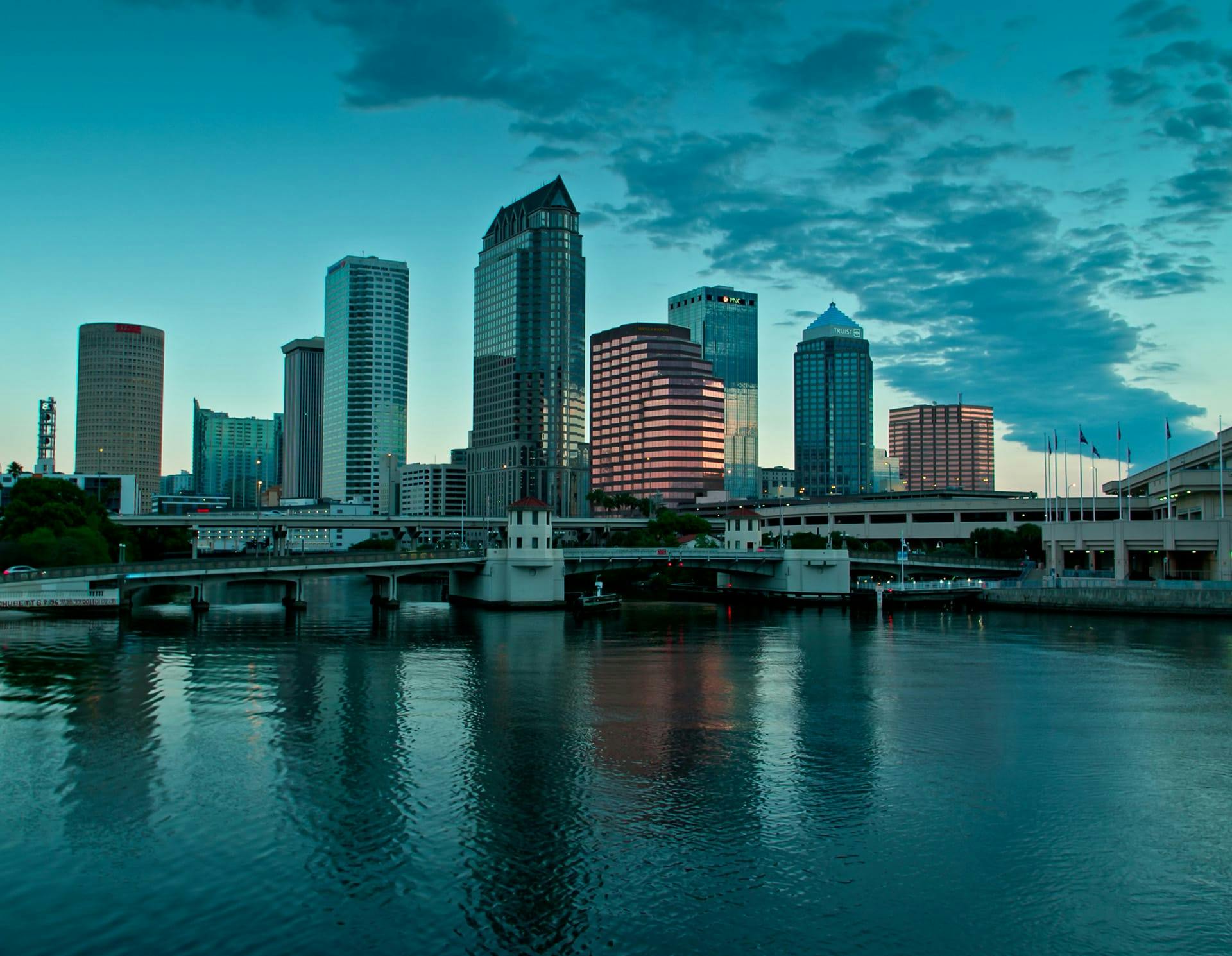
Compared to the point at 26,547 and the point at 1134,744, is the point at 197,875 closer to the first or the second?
the point at 1134,744

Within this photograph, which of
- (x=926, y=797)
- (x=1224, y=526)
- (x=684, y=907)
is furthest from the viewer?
(x=1224, y=526)

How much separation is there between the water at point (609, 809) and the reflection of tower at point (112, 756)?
7.7 inches

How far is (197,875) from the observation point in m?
27.5

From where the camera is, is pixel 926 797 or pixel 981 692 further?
pixel 981 692

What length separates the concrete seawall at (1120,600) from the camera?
101000 millimetres

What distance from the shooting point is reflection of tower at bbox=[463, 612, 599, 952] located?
25.4 meters

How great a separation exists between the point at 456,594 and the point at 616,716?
79334 millimetres

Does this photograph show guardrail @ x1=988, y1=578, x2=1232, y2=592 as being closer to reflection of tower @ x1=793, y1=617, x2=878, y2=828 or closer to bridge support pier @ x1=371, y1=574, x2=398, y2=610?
reflection of tower @ x1=793, y1=617, x2=878, y2=828

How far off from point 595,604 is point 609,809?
82.8 metres

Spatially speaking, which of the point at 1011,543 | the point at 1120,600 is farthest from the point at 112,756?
the point at 1011,543

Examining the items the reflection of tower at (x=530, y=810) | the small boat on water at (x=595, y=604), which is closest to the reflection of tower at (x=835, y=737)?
the reflection of tower at (x=530, y=810)

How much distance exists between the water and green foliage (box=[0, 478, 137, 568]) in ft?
155

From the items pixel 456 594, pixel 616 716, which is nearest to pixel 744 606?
pixel 456 594

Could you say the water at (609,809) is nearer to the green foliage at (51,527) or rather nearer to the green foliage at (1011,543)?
the green foliage at (51,527)
